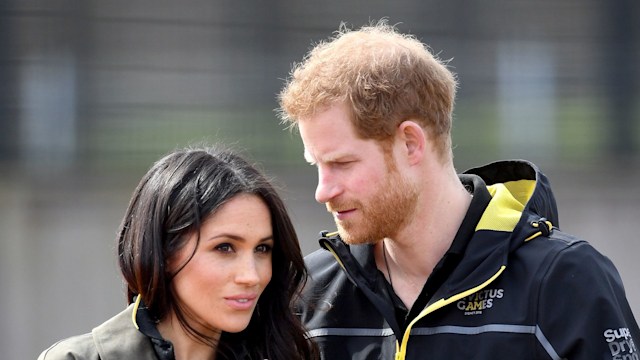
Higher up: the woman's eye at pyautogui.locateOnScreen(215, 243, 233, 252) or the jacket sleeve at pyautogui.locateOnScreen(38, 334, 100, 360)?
the woman's eye at pyautogui.locateOnScreen(215, 243, 233, 252)

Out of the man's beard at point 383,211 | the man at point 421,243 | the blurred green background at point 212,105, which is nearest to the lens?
the man at point 421,243

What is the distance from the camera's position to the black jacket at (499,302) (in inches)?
88.5

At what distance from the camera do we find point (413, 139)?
248 centimetres

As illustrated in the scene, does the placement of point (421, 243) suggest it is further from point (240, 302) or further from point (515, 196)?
point (240, 302)

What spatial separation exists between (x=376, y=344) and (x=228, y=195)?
48 cm

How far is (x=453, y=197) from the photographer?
252 cm

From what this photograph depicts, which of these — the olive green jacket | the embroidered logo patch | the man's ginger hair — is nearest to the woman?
the olive green jacket

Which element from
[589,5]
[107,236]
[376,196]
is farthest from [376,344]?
[589,5]

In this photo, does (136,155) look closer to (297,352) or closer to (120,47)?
(120,47)

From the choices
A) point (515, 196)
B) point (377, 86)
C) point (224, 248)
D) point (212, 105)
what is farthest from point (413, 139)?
point (212, 105)

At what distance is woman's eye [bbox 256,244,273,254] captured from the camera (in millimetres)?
2426

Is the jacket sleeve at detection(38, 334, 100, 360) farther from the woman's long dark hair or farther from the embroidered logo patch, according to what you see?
the embroidered logo patch

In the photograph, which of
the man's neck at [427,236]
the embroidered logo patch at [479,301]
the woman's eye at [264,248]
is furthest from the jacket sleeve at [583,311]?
the woman's eye at [264,248]

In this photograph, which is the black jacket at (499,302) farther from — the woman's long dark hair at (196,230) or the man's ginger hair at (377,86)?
the man's ginger hair at (377,86)
